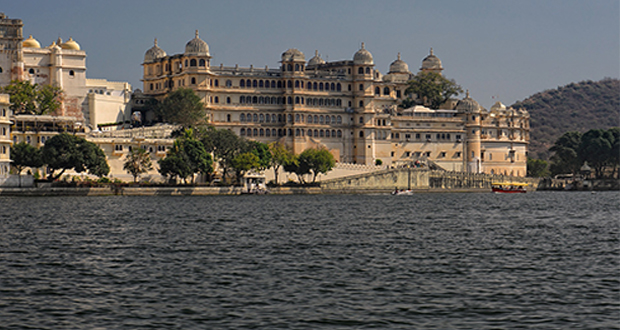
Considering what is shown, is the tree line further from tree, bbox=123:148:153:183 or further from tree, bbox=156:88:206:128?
tree, bbox=123:148:153:183

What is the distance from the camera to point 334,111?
4988 inches

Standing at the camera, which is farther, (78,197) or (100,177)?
(100,177)

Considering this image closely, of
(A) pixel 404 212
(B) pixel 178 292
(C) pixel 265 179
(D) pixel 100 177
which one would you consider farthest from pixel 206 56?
(B) pixel 178 292

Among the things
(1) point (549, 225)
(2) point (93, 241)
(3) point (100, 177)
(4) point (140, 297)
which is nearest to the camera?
(4) point (140, 297)

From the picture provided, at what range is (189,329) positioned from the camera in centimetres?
2250

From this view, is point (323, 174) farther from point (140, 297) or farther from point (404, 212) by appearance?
point (140, 297)

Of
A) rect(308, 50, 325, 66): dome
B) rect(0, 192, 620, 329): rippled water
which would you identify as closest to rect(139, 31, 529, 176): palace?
rect(308, 50, 325, 66): dome

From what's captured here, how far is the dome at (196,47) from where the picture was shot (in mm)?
117375

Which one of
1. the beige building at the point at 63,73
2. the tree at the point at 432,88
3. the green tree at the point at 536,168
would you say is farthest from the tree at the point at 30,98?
the green tree at the point at 536,168

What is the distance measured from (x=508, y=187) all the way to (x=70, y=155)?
6506 cm

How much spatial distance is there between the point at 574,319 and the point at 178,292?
1190cm

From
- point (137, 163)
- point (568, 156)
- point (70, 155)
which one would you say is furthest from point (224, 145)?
point (568, 156)

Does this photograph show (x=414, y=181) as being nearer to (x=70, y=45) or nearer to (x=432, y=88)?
(x=432, y=88)

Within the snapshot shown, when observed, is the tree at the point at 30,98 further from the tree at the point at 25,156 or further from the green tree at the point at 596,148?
the green tree at the point at 596,148
